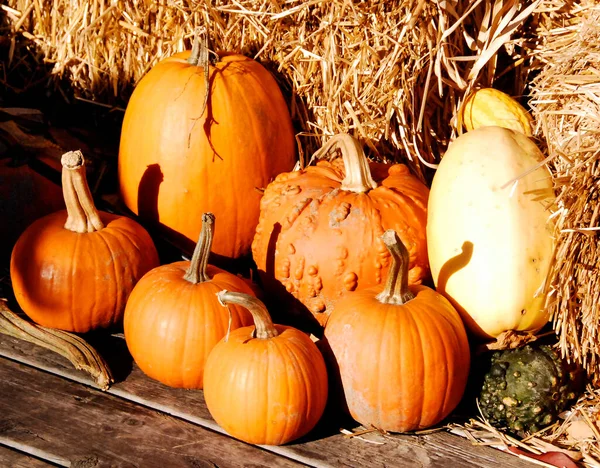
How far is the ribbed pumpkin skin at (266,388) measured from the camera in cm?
228

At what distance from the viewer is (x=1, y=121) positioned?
3.44m

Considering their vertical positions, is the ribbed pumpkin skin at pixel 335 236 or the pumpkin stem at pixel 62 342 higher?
the ribbed pumpkin skin at pixel 335 236

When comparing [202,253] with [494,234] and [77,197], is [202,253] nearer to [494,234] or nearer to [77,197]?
[77,197]

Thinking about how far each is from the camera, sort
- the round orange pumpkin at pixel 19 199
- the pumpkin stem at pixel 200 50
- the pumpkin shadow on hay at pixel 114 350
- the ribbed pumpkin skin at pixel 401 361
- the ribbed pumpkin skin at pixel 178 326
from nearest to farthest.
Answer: the ribbed pumpkin skin at pixel 401 361
the ribbed pumpkin skin at pixel 178 326
the pumpkin shadow on hay at pixel 114 350
the pumpkin stem at pixel 200 50
the round orange pumpkin at pixel 19 199

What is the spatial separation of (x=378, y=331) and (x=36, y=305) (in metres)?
1.31

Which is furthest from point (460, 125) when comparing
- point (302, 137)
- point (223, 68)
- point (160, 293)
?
point (160, 293)

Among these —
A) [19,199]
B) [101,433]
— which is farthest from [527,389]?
[19,199]

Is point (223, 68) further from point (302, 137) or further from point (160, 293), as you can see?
point (160, 293)

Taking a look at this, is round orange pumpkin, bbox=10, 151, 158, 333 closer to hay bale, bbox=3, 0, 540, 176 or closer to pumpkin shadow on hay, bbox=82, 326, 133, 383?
pumpkin shadow on hay, bbox=82, 326, 133, 383

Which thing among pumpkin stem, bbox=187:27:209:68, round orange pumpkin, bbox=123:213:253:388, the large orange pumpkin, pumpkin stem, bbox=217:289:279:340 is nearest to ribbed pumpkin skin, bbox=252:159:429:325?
the large orange pumpkin

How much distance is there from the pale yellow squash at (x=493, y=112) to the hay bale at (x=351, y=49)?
2.9 inches

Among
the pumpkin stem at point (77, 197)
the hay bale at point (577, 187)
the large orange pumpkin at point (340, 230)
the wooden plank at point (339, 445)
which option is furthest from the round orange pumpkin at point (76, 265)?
the hay bale at point (577, 187)

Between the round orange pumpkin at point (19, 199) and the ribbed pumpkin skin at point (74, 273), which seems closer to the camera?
the ribbed pumpkin skin at point (74, 273)

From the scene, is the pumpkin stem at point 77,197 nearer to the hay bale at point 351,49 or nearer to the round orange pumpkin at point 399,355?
the hay bale at point 351,49
